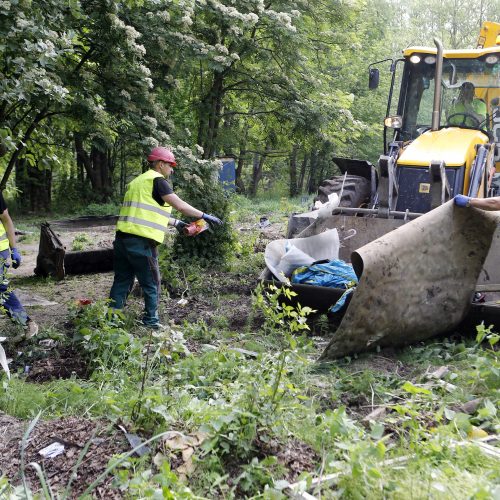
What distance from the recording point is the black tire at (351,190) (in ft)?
30.6

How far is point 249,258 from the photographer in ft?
34.0

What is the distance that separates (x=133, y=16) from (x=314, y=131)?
4602 mm

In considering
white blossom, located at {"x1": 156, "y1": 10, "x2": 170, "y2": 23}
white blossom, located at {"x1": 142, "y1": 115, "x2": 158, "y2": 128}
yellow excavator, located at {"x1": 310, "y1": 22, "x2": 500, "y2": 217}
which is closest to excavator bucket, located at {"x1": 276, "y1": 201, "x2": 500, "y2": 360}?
yellow excavator, located at {"x1": 310, "y1": 22, "x2": 500, "y2": 217}

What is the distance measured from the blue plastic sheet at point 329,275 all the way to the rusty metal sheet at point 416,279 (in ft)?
2.81

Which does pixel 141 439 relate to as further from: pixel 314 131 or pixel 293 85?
pixel 293 85

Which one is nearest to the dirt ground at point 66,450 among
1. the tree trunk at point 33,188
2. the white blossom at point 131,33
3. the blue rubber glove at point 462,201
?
the blue rubber glove at point 462,201

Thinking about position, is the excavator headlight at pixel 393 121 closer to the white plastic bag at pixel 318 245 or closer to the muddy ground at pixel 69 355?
the white plastic bag at pixel 318 245

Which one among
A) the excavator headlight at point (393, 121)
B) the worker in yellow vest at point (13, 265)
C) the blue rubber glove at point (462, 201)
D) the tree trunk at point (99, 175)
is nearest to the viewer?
the blue rubber glove at point (462, 201)

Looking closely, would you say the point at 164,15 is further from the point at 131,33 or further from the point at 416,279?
the point at 416,279

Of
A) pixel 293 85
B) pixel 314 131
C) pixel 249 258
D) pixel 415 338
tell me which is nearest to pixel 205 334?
pixel 415 338

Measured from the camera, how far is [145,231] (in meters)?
6.56

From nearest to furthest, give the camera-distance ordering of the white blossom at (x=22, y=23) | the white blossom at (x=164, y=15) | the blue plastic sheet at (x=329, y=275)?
the white blossom at (x=22, y=23) → the blue plastic sheet at (x=329, y=275) → the white blossom at (x=164, y=15)

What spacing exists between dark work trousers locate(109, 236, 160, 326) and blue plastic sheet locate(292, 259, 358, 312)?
4.60ft

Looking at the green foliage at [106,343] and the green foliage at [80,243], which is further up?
the green foliage at [106,343]
